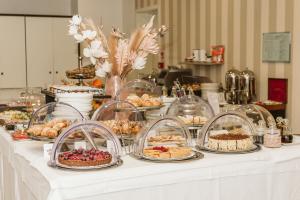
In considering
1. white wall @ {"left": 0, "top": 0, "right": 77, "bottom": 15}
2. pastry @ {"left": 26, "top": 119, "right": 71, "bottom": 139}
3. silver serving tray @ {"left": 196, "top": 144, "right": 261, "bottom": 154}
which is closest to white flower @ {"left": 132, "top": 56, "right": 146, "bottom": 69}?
pastry @ {"left": 26, "top": 119, "right": 71, "bottom": 139}

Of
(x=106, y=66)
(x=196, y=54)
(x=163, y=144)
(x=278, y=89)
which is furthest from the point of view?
(x=196, y=54)

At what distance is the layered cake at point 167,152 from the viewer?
2.21 m

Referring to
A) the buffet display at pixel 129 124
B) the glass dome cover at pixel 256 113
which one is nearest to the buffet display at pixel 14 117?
the buffet display at pixel 129 124

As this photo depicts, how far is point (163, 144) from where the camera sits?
2523mm

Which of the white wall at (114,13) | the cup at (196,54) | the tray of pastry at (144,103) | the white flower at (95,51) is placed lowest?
the tray of pastry at (144,103)

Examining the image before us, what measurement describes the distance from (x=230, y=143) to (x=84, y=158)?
78 centimetres

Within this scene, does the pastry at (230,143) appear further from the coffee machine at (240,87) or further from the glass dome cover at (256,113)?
the coffee machine at (240,87)

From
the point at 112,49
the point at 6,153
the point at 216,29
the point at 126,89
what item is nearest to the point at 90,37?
the point at 112,49

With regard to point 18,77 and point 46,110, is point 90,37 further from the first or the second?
point 18,77

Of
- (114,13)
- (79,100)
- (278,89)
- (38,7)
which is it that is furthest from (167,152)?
(38,7)

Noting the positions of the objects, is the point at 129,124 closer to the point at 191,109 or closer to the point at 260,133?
the point at 191,109

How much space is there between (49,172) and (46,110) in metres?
1.04

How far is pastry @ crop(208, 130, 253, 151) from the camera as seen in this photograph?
2.38 metres

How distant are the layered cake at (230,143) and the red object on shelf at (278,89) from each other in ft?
8.97
